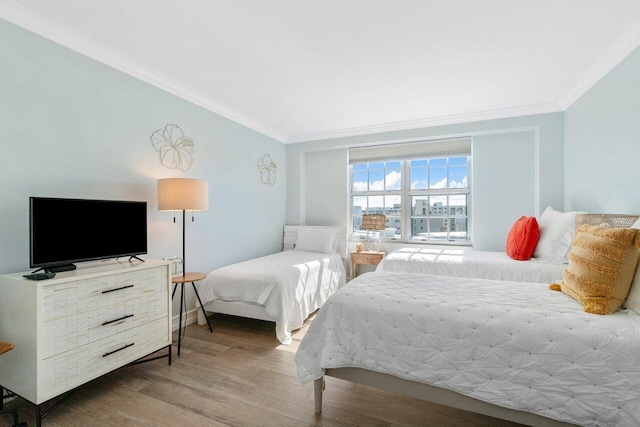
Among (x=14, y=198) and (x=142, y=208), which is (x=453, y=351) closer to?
(x=142, y=208)

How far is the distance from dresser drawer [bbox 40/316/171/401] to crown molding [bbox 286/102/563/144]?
357cm

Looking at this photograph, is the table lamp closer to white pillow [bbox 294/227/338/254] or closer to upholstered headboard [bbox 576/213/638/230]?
white pillow [bbox 294/227/338/254]

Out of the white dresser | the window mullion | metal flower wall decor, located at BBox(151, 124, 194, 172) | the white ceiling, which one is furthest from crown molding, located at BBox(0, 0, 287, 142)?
the window mullion

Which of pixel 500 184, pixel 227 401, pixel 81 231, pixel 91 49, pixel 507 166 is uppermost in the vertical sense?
pixel 91 49

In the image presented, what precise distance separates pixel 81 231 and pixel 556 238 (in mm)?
4135

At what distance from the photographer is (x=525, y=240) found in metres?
3.05

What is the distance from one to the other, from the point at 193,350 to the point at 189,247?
3.54ft

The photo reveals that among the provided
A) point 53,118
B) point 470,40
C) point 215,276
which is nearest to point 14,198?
point 53,118

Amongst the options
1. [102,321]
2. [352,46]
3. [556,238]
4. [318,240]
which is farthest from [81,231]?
[556,238]

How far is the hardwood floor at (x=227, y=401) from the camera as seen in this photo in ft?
5.65

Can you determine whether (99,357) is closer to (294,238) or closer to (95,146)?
(95,146)

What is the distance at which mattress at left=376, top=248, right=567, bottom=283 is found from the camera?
9.14 feet

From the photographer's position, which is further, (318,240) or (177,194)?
(318,240)

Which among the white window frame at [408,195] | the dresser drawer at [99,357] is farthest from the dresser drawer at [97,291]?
the white window frame at [408,195]
